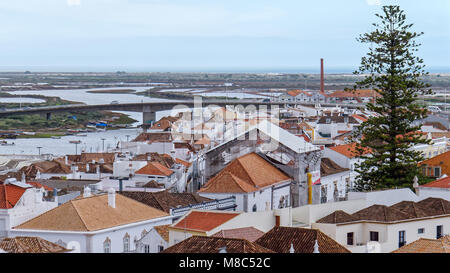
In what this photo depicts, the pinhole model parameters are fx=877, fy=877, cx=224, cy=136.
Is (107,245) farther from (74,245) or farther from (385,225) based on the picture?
(385,225)

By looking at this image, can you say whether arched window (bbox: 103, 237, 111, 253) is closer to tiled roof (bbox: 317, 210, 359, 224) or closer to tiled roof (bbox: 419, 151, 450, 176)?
tiled roof (bbox: 317, 210, 359, 224)

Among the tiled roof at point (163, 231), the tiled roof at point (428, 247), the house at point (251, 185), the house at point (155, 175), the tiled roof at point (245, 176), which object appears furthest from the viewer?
the house at point (155, 175)

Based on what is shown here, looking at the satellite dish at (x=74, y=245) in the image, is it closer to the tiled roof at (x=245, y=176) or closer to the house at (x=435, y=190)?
the tiled roof at (x=245, y=176)

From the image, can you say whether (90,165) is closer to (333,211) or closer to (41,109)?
(333,211)

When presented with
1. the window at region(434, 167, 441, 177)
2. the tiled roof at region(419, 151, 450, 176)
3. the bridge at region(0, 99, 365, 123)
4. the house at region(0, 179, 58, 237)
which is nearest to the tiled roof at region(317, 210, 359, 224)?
the house at region(0, 179, 58, 237)

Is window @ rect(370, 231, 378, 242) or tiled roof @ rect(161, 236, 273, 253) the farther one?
window @ rect(370, 231, 378, 242)

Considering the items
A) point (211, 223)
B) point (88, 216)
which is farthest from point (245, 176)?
point (211, 223)

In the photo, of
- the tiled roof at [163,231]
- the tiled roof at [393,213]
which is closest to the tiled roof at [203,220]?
the tiled roof at [163,231]
